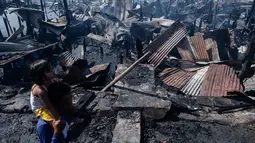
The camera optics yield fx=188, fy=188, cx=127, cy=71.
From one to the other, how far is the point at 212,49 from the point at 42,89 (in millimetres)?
8425

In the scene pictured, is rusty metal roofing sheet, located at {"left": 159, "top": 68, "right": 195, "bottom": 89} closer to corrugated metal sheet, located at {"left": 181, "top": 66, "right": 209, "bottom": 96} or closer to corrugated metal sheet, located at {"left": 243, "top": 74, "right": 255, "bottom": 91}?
corrugated metal sheet, located at {"left": 181, "top": 66, "right": 209, "bottom": 96}

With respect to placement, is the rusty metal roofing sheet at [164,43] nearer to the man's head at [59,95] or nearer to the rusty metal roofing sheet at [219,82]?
the rusty metal roofing sheet at [219,82]

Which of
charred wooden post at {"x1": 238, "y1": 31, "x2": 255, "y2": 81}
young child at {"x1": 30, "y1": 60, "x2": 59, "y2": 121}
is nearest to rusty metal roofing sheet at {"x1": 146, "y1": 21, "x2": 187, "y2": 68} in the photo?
charred wooden post at {"x1": 238, "y1": 31, "x2": 255, "y2": 81}

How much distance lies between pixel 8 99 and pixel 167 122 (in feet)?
15.1

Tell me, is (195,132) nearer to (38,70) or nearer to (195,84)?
(195,84)

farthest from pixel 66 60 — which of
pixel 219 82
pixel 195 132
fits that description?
pixel 195 132

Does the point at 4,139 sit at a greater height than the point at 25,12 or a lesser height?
lesser

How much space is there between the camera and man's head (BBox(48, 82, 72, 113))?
268 centimetres

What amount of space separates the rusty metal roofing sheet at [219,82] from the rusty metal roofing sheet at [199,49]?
66.0 inches

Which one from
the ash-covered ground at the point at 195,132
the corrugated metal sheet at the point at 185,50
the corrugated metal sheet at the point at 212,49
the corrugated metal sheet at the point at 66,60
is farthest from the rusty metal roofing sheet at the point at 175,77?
the corrugated metal sheet at the point at 66,60

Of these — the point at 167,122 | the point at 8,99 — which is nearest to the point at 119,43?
the point at 8,99

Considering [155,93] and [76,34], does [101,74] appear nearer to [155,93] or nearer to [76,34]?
[155,93]

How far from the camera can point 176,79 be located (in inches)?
261

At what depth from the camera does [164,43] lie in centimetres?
852
